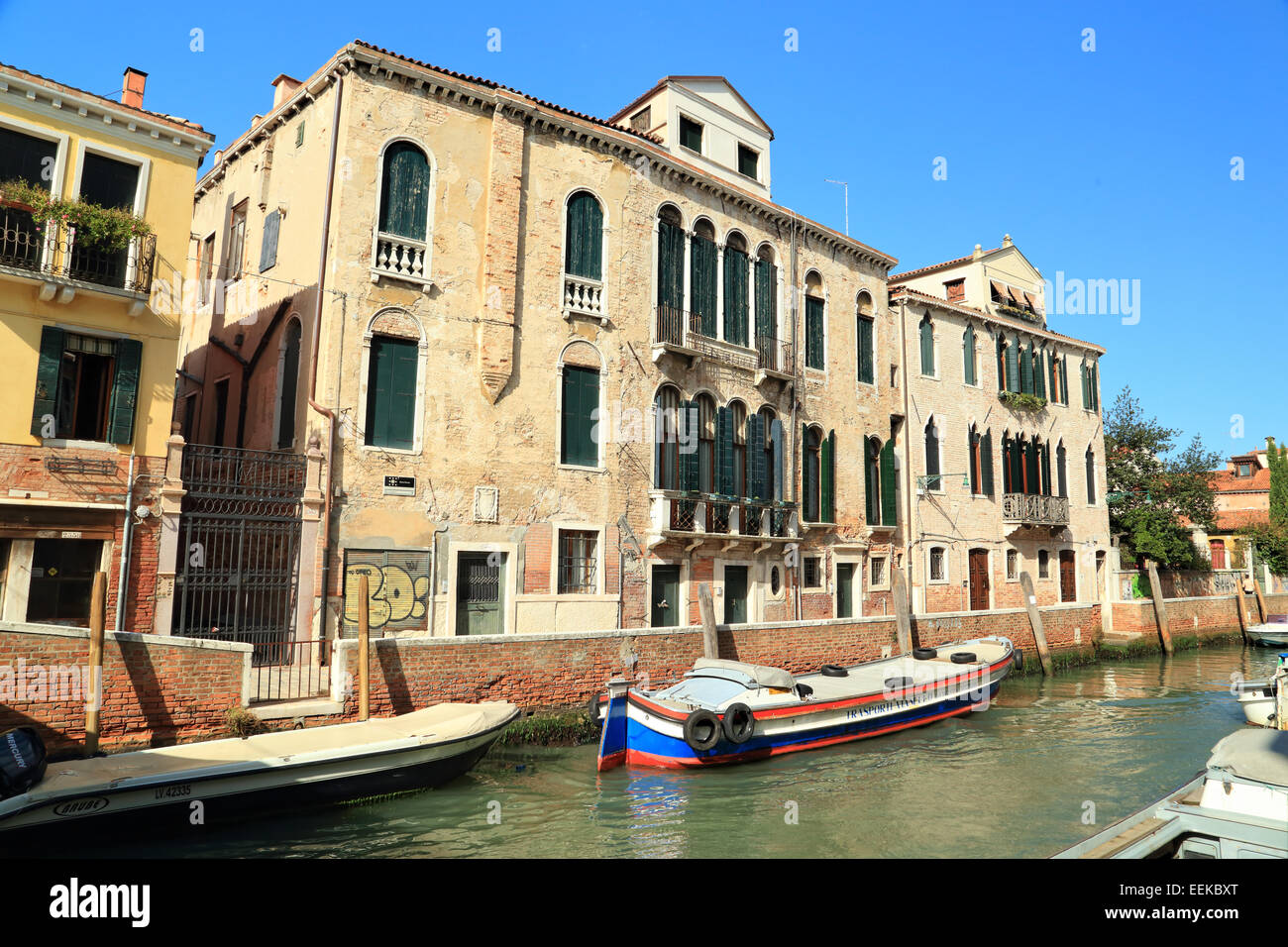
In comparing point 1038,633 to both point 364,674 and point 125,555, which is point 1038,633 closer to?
point 364,674

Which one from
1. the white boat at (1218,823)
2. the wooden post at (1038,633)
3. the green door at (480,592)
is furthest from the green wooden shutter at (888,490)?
the white boat at (1218,823)

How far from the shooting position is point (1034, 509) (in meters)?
24.8

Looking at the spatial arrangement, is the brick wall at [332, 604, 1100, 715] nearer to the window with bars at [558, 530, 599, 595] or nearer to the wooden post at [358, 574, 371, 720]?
the wooden post at [358, 574, 371, 720]

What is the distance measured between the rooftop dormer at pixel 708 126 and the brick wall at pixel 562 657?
10568 millimetres

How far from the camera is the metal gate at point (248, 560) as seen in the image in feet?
37.6

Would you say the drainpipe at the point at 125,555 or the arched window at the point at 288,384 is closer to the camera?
the drainpipe at the point at 125,555

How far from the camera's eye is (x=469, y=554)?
46.0 feet

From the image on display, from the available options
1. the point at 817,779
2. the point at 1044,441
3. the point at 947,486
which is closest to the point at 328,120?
the point at 817,779

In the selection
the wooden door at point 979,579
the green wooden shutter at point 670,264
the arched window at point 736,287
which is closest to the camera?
the green wooden shutter at point 670,264

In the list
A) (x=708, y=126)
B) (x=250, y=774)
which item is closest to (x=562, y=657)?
(x=250, y=774)

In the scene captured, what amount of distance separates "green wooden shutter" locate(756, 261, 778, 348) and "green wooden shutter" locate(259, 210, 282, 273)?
33.5 ft

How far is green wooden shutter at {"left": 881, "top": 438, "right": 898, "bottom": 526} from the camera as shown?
70.5ft

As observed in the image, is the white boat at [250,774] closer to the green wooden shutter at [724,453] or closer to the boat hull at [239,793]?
the boat hull at [239,793]

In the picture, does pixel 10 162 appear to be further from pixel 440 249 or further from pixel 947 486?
pixel 947 486
